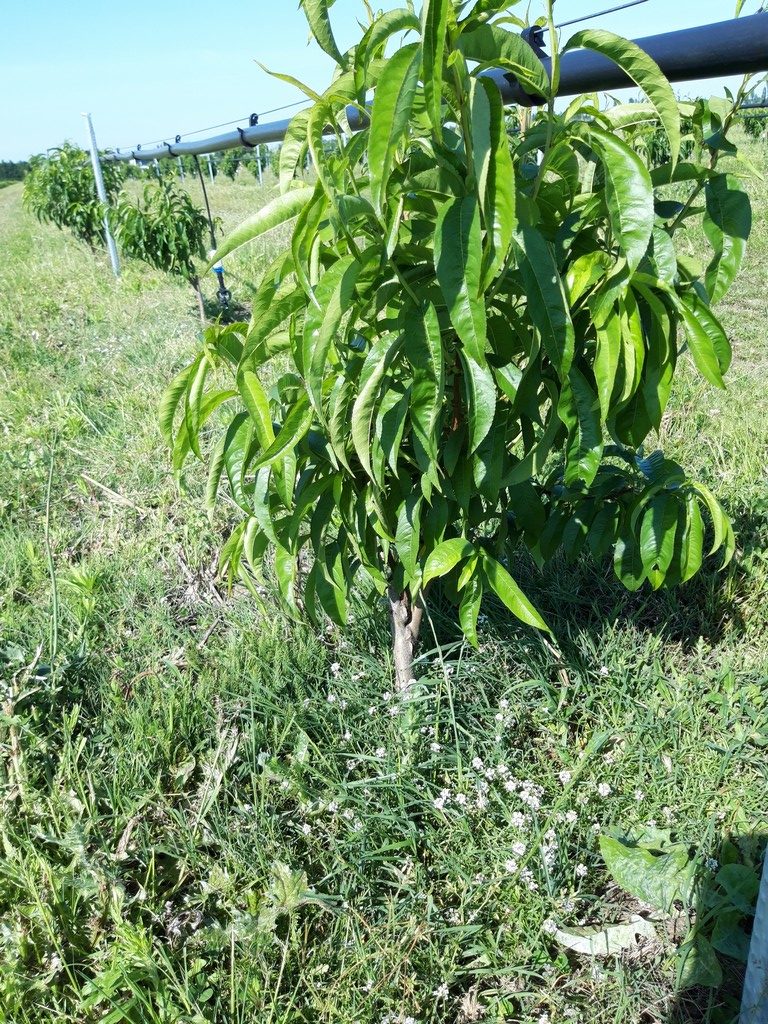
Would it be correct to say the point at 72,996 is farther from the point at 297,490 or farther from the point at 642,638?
the point at 642,638

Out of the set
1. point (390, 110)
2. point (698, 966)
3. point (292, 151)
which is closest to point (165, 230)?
point (292, 151)

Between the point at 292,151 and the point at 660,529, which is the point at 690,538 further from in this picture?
the point at 292,151

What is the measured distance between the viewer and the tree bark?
1.92 metres

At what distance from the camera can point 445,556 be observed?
1462mm

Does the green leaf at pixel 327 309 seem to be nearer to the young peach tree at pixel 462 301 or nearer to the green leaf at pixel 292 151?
the young peach tree at pixel 462 301

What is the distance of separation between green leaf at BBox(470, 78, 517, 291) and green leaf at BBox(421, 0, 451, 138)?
7 cm

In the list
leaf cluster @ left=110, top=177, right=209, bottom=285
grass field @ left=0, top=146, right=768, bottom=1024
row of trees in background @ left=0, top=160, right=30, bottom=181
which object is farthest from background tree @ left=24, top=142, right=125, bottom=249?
row of trees in background @ left=0, top=160, right=30, bottom=181

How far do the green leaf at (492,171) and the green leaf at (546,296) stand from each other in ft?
0.35

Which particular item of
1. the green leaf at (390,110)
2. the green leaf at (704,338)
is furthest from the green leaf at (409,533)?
the green leaf at (390,110)

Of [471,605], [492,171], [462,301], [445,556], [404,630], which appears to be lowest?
[404,630]

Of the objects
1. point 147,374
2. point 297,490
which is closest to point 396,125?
point 297,490

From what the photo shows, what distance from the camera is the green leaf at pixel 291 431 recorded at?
1.24 meters

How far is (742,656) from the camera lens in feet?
7.24

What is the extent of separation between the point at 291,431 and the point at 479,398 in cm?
33
